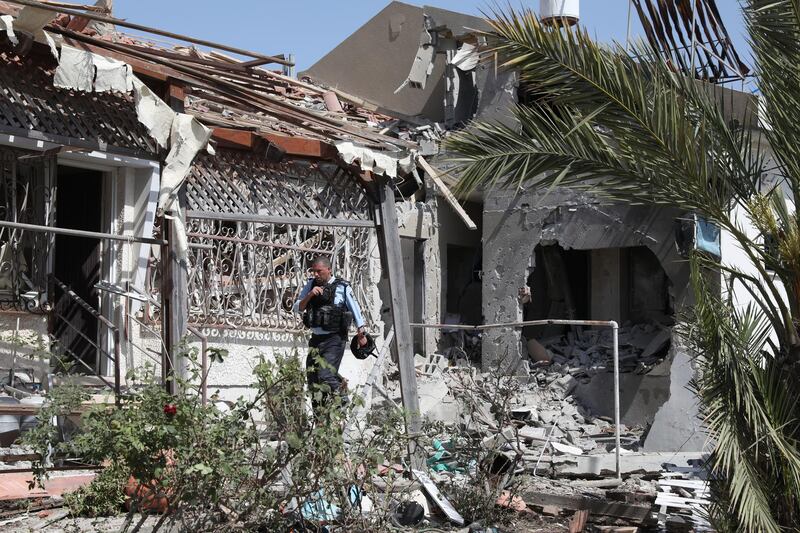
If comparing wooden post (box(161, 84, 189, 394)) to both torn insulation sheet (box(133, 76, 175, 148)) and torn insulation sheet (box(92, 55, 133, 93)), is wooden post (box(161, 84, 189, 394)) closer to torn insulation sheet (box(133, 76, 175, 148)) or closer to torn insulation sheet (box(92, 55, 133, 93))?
torn insulation sheet (box(133, 76, 175, 148))

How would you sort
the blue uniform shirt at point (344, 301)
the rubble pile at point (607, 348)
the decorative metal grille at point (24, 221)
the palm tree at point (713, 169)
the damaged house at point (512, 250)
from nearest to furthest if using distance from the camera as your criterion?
the palm tree at point (713, 169) < the blue uniform shirt at point (344, 301) < the decorative metal grille at point (24, 221) < the damaged house at point (512, 250) < the rubble pile at point (607, 348)

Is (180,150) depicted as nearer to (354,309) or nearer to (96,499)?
(354,309)

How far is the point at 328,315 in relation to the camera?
852 centimetres

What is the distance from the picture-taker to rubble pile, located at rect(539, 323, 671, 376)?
16.8 metres

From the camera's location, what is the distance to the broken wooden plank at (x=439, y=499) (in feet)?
24.1

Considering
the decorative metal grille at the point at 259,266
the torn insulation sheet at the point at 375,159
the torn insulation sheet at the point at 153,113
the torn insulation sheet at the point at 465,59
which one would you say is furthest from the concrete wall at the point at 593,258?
the torn insulation sheet at the point at 153,113

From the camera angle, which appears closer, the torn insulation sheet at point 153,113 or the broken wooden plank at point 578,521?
the torn insulation sheet at point 153,113

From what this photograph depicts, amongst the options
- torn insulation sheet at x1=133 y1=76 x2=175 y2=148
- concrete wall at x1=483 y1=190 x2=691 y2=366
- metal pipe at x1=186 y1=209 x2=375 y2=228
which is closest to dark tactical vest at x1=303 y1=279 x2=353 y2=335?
metal pipe at x1=186 y1=209 x2=375 y2=228

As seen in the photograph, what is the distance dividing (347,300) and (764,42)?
3745 millimetres

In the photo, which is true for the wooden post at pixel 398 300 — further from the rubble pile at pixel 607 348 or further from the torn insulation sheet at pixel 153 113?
the rubble pile at pixel 607 348

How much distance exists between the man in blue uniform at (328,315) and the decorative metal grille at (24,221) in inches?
98.5

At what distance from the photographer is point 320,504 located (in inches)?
243

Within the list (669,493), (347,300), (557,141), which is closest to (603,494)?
(669,493)

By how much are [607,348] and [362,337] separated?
9813 mm
